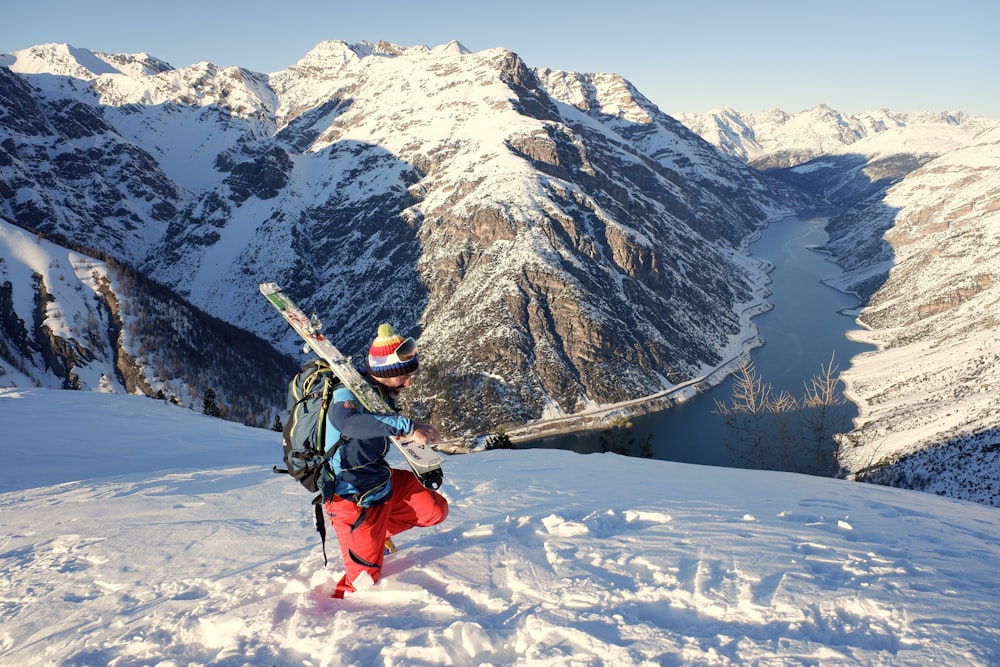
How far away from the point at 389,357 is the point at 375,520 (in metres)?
1.90

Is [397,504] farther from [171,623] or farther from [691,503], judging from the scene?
[691,503]

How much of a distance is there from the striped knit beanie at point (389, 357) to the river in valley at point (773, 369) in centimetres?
6816

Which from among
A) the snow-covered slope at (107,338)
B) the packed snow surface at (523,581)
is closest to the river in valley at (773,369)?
the snow-covered slope at (107,338)

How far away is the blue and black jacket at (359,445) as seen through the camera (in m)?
5.82

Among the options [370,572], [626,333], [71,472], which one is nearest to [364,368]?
[370,572]

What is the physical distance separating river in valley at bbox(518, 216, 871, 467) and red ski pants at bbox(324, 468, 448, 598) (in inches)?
2644

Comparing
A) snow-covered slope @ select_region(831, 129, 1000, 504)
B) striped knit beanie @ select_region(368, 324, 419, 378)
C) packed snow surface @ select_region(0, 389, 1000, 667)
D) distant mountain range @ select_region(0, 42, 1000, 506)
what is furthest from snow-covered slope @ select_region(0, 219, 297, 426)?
snow-covered slope @ select_region(831, 129, 1000, 504)

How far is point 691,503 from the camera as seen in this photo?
29.0 feet

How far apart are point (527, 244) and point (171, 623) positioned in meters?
140

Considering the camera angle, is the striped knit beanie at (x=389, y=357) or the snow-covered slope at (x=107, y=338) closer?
the striped knit beanie at (x=389, y=357)

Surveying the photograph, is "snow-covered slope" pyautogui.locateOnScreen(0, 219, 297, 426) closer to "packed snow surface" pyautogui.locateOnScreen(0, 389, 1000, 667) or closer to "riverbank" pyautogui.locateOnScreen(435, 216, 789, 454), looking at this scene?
"riverbank" pyautogui.locateOnScreen(435, 216, 789, 454)

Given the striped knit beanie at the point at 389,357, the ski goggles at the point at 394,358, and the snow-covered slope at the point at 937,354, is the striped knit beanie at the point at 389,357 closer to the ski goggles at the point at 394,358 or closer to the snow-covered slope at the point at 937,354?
the ski goggles at the point at 394,358

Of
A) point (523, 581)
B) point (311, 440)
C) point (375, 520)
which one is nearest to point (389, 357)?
point (311, 440)

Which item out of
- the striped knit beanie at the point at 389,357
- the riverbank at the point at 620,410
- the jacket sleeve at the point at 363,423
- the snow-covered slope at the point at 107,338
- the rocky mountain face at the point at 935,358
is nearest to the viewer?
the jacket sleeve at the point at 363,423
